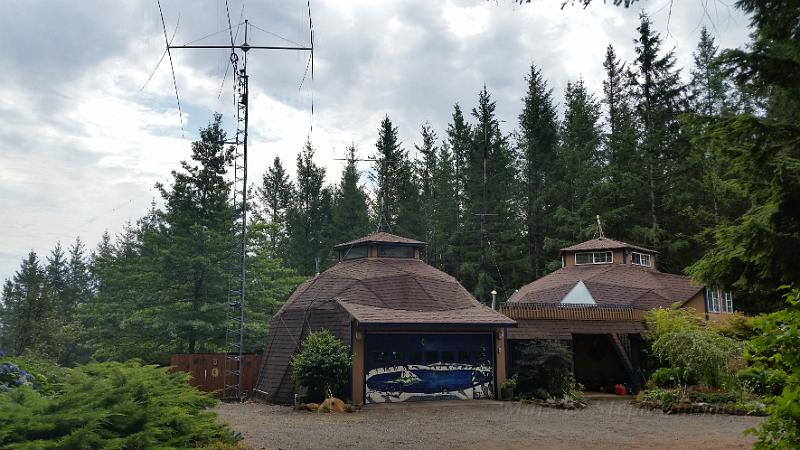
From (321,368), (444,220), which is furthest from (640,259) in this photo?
(321,368)

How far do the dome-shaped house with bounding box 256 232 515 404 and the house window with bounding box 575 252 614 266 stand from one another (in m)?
9.91

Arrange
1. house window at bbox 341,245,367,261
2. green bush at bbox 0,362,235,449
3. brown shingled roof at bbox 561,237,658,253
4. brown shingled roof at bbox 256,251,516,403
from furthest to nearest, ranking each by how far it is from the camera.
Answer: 1. brown shingled roof at bbox 561,237,658,253
2. house window at bbox 341,245,367,261
3. brown shingled roof at bbox 256,251,516,403
4. green bush at bbox 0,362,235,449

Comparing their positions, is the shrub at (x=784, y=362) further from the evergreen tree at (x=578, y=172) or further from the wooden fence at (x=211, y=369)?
the evergreen tree at (x=578, y=172)

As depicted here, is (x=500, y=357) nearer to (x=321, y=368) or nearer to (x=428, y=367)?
(x=428, y=367)

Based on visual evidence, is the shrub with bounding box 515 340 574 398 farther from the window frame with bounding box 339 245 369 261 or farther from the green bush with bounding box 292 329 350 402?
the window frame with bounding box 339 245 369 261

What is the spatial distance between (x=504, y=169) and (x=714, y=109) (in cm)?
1452

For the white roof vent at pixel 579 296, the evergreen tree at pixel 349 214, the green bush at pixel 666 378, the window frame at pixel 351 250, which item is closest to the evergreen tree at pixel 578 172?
the white roof vent at pixel 579 296

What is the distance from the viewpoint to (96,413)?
5086mm

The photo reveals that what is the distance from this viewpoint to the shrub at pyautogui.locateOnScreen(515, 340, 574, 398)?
59.7ft

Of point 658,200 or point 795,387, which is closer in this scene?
point 795,387

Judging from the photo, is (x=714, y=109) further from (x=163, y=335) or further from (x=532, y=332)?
(x=163, y=335)

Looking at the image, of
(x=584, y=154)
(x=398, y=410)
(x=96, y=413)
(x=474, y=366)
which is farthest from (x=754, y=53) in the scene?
(x=584, y=154)

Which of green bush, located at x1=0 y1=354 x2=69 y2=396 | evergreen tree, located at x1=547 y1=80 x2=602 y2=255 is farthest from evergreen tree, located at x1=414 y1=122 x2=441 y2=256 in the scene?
green bush, located at x1=0 y1=354 x2=69 y2=396

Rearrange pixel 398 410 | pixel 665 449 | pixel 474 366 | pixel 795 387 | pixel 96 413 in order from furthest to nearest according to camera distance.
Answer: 1. pixel 474 366
2. pixel 398 410
3. pixel 665 449
4. pixel 96 413
5. pixel 795 387
